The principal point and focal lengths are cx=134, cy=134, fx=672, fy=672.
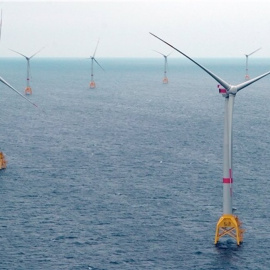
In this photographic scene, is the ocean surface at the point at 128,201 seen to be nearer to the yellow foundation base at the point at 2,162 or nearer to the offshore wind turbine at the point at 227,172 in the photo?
the offshore wind turbine at the point at 227,172

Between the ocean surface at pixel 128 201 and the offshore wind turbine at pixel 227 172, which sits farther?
the offshore wind turbine at pixel 227 172

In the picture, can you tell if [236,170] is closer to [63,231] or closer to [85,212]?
[85,212]

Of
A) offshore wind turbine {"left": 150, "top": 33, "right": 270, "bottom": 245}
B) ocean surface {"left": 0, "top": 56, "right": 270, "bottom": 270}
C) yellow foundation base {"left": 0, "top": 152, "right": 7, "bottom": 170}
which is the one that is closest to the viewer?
ocean surface {"left": 0, "top": 56, "right": 270, "bottom": 270}

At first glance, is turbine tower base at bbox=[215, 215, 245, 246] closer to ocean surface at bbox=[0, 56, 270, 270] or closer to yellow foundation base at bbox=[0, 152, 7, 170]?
ocean surface at bbox=[0, 56, 270, 270]

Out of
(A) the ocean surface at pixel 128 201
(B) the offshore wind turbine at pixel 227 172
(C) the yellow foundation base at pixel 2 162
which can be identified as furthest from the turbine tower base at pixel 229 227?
(C) the yellow foundation base at pixel 2 162

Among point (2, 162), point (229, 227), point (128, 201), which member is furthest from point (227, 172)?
point (2, 162)

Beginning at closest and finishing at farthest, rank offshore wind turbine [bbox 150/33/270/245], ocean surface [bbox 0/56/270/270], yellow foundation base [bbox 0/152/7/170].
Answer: ocean surface [bbox 0/56/270/270], offshore wind turbine [bbox 150/33/270/245], yellow foundation base [bbox 0/152/7/170]

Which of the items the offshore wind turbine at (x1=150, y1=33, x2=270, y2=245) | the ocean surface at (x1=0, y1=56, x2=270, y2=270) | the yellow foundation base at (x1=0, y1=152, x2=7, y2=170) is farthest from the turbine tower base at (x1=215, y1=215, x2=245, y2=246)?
the yellow foundation base at (x1=0, y1=152, x2=7, y2=170)

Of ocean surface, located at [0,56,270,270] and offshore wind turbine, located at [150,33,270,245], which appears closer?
ocean surface, located at [0,56,270,270]

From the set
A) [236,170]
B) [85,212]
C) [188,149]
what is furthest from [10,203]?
[188,149]
